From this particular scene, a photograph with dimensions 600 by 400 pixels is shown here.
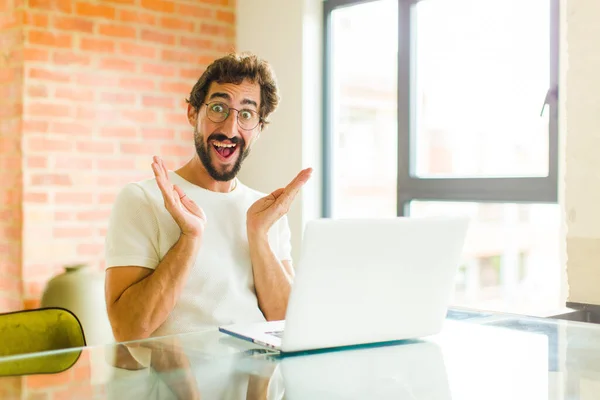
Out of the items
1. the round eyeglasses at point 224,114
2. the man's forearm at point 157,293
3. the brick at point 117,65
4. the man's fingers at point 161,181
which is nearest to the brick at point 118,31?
the brick at point 117,65

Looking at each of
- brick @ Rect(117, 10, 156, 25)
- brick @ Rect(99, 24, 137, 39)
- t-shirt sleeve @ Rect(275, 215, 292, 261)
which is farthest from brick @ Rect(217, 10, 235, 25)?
t-shirt sleeve @ Rect(275, 215, 292, 261)

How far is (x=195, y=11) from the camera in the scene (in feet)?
12.0

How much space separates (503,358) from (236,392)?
557mm

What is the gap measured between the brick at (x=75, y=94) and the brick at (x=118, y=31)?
11.3 inches

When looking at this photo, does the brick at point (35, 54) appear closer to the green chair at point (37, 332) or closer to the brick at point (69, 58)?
the brick at point (69, 58)

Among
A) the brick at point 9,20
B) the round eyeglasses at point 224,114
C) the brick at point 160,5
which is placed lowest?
the round eyeglasses at point 224,114

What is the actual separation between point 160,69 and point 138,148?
41cm

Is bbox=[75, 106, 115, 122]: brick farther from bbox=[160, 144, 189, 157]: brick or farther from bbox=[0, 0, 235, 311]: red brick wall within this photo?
bbox=[160, 144, 189, 157]: brick

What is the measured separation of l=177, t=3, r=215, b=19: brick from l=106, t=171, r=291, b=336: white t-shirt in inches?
66.8

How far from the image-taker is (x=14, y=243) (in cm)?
311

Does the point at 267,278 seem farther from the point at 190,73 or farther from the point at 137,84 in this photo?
the point at 190,73

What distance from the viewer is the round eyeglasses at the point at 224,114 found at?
224cm

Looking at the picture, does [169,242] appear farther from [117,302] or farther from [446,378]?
[446,378]

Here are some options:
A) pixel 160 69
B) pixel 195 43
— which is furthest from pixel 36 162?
pixel 195 43
